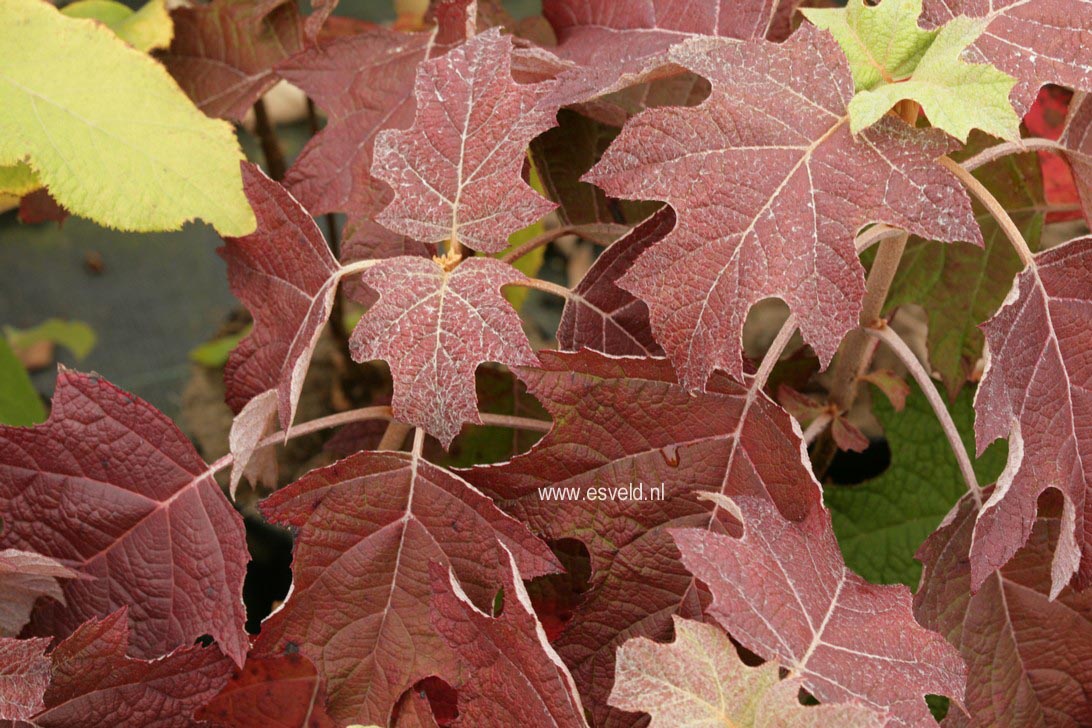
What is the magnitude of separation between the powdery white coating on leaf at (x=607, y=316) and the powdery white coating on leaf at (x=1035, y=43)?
0.28 m

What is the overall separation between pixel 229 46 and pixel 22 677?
0.65 meters

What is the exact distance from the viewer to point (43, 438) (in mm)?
722

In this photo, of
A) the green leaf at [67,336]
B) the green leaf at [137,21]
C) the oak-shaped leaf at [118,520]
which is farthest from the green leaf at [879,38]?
the green leaf at [67,336]

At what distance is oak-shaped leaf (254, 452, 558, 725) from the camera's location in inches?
27.5

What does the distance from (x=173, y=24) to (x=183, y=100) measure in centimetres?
22

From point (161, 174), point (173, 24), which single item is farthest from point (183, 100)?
point (173, 24)

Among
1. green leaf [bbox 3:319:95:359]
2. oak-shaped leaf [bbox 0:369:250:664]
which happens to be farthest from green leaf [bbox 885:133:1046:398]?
green leaf [bbox 3:319:95:359]

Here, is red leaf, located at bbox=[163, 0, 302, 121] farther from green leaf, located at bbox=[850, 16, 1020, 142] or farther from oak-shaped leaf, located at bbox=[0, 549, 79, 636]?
green leaf, located at bbox=[850, 16, 1020, 142]

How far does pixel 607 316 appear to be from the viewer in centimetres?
76

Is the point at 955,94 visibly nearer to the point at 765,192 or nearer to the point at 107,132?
the point at 765,192

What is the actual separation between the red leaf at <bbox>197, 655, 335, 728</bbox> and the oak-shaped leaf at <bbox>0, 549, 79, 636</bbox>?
156mm

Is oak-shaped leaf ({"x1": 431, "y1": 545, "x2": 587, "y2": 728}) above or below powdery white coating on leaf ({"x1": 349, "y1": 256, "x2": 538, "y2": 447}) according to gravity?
below

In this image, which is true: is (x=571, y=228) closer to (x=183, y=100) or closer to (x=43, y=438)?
(x=183, y=100)

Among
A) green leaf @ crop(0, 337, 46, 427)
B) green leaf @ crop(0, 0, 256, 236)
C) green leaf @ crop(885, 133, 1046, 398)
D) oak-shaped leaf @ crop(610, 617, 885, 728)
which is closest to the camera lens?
oak-shaped leaf @ crop(610, 617, 885, 728)
